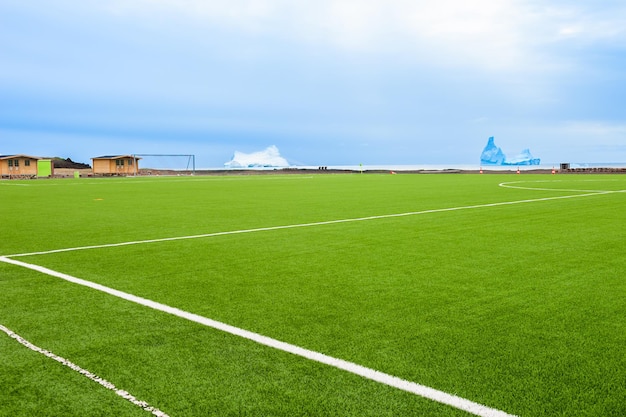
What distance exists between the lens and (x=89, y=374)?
11.5ft

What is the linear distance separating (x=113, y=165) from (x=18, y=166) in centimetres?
945

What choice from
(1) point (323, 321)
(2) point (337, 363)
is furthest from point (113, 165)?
(2) point (337, 363)

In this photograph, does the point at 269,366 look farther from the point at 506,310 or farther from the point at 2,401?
the point at 506,310

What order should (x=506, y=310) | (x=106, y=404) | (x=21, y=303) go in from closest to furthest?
(x=106, y=404)
(x=506, y=310)
(x=21, y=303)

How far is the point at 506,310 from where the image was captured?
4820 mm

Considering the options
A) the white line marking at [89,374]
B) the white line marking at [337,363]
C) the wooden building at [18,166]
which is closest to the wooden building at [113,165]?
the wooden building at [18,166]

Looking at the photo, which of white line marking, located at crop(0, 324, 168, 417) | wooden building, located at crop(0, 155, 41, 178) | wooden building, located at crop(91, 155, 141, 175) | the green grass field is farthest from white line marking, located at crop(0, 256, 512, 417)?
wooden building, located at crop(91, 155, 141, 175)

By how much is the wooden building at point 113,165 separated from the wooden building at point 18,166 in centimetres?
630

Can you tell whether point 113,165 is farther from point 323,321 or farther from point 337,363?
point 337,363

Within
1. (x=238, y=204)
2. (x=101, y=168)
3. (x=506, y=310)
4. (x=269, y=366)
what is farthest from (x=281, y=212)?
(x=101, y=168)

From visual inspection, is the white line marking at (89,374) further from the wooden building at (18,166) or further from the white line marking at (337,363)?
the wooden building at (18,166)

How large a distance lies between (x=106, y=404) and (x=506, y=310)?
317 cm

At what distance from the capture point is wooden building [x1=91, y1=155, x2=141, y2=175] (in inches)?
2486

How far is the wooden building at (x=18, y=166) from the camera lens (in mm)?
56250
